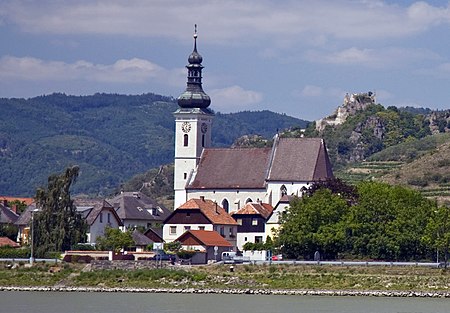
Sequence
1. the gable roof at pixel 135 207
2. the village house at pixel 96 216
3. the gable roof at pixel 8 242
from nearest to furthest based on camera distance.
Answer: the gable roof at pixel 8 242
the village house at pixel 96 216
the gable roof at pixel 135 207

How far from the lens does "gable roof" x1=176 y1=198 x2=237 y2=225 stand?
333ft

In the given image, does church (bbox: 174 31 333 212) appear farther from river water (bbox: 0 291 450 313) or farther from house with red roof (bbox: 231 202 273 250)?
river water (bbox: 0 291 450 313)

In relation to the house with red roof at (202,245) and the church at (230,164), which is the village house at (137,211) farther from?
the house with red roof at (202,245)

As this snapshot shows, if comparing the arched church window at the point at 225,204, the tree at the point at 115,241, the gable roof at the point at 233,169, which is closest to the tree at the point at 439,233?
the tree at the point at 115,241

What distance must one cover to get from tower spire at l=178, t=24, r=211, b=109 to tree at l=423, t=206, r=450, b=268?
112 feet

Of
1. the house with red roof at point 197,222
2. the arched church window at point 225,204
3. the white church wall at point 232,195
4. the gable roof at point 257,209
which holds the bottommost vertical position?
the house with red roof at point 197,222

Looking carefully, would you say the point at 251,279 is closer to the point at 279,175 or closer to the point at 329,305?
the point at 329,305

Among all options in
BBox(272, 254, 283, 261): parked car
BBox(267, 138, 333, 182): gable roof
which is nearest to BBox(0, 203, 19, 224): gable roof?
BBox(267, 138, 333, 182): gable roof

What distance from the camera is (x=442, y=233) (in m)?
84.4

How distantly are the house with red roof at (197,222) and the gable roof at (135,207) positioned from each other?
30.5ft

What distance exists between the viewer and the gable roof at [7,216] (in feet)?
350

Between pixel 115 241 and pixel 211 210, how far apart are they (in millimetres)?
11459

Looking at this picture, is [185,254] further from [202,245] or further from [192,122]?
[192,122]

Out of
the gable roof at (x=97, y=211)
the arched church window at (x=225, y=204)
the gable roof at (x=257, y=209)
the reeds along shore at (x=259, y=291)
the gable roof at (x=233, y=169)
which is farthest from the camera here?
the arched church window at (x=225, y=204)
